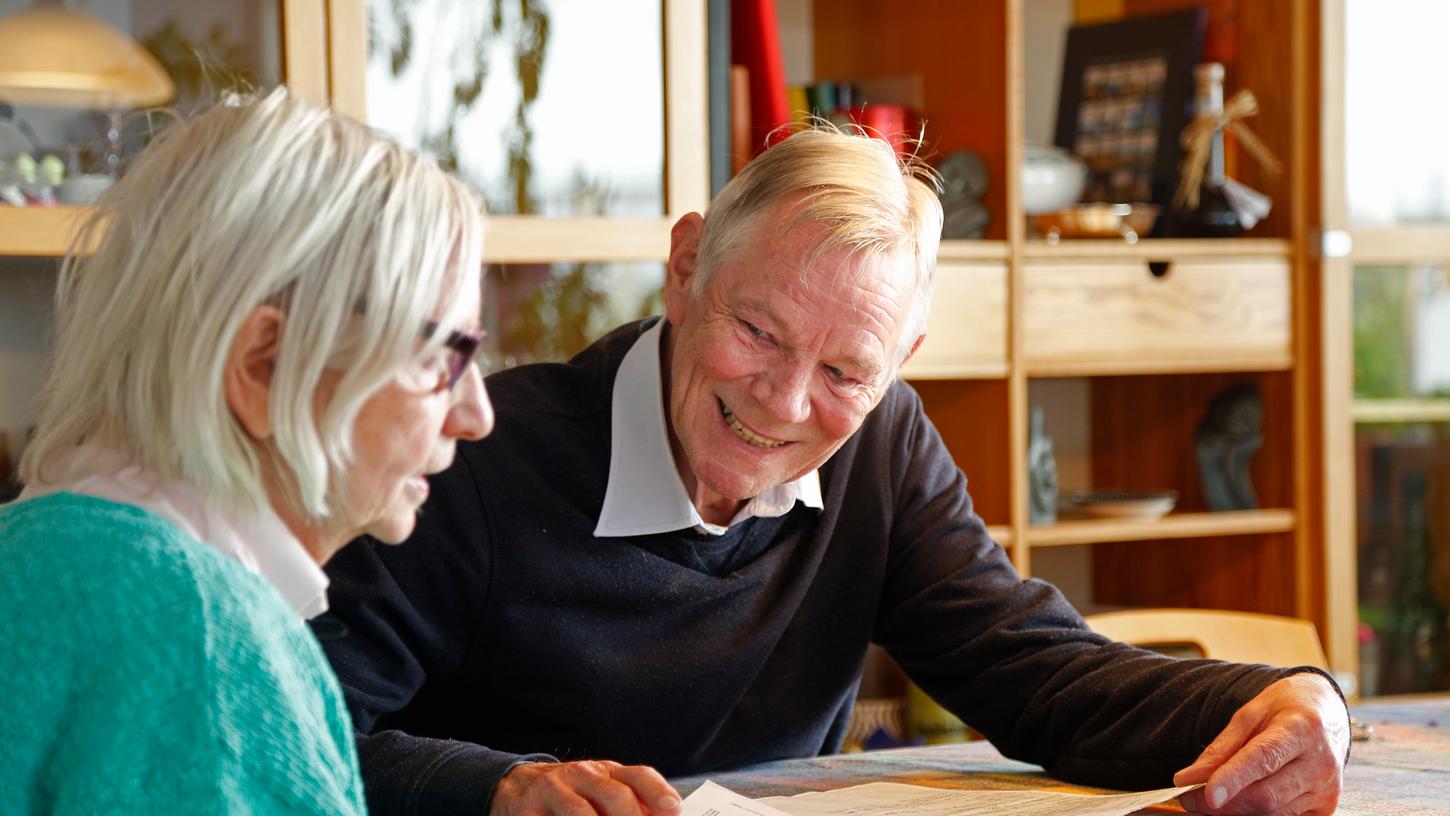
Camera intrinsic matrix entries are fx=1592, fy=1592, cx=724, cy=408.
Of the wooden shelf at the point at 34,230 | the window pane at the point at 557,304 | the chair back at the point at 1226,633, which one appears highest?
the wooden shelf at the point at 34,230

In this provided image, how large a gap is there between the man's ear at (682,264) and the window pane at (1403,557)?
1928 millimetres

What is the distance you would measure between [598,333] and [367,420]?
156 cm

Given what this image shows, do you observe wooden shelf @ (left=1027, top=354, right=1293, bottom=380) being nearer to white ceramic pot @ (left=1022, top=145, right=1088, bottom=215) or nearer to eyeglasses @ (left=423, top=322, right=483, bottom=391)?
A: white ceramic pot @ (left=1022, top=145, right=1088, bottom=215)

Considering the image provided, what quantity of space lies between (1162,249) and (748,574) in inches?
60.2

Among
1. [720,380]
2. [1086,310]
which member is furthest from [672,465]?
[1086,310]

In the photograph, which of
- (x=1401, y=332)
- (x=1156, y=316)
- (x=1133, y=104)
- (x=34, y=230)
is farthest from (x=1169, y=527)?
(x=34, y=230)

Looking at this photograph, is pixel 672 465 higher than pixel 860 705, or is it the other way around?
pixel 672 465

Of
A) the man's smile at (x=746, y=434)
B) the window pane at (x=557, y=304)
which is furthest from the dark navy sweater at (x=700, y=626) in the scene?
the window pane at (x=557, y=304)

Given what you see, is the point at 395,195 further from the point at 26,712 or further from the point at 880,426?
the point at 880,426

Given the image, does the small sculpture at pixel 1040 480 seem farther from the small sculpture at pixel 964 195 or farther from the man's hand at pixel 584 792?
the man's hand at pixel 584 792

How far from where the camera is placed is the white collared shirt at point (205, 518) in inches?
29.8

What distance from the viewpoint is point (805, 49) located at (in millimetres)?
2977

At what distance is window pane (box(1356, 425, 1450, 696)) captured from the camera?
299 cm

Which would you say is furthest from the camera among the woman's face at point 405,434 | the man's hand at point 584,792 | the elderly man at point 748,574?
the elderly man at point 748,574
